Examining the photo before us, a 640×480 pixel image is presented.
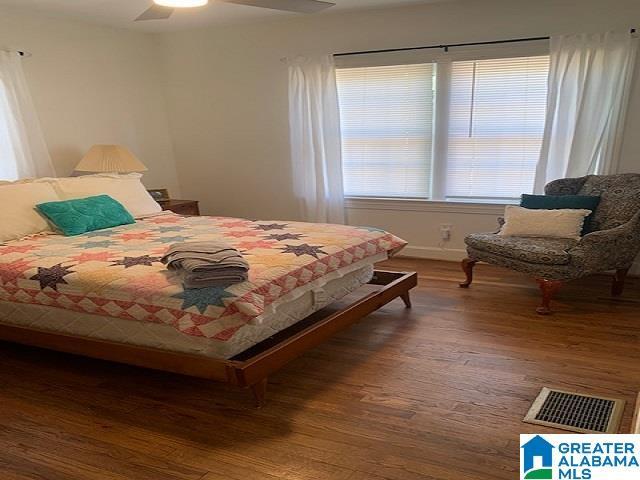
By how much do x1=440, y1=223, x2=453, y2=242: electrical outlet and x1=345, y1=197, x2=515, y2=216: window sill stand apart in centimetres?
14

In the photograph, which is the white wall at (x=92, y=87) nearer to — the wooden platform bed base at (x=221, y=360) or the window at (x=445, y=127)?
the window at (x=445, y=127)

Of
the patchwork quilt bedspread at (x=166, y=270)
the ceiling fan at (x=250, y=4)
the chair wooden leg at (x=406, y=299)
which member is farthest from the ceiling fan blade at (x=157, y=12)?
the chair wooden leg at (x=406, y=299)

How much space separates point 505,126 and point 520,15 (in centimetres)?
88

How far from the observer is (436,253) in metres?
4.74

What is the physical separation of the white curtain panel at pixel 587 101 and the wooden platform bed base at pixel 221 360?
88.6 inches

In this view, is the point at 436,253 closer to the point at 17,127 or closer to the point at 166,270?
the point at 166,270

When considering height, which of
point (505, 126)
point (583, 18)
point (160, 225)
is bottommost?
point (160, 225)

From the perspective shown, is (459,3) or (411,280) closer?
(411,280)


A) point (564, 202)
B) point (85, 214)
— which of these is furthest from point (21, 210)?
point (564, 202)

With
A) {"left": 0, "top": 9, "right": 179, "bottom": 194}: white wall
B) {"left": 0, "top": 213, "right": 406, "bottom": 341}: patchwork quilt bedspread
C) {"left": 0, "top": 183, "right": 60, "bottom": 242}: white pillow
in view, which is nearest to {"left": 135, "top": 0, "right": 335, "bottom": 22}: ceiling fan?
{"left": 0, "top": 213, "right": 406, "bottom": 341}: patchwork quilt bedspread

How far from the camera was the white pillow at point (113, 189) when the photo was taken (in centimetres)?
372

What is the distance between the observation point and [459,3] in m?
4.11

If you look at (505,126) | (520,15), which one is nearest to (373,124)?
(505,126)

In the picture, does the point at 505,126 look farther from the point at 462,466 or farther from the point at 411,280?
the point at 462,466
